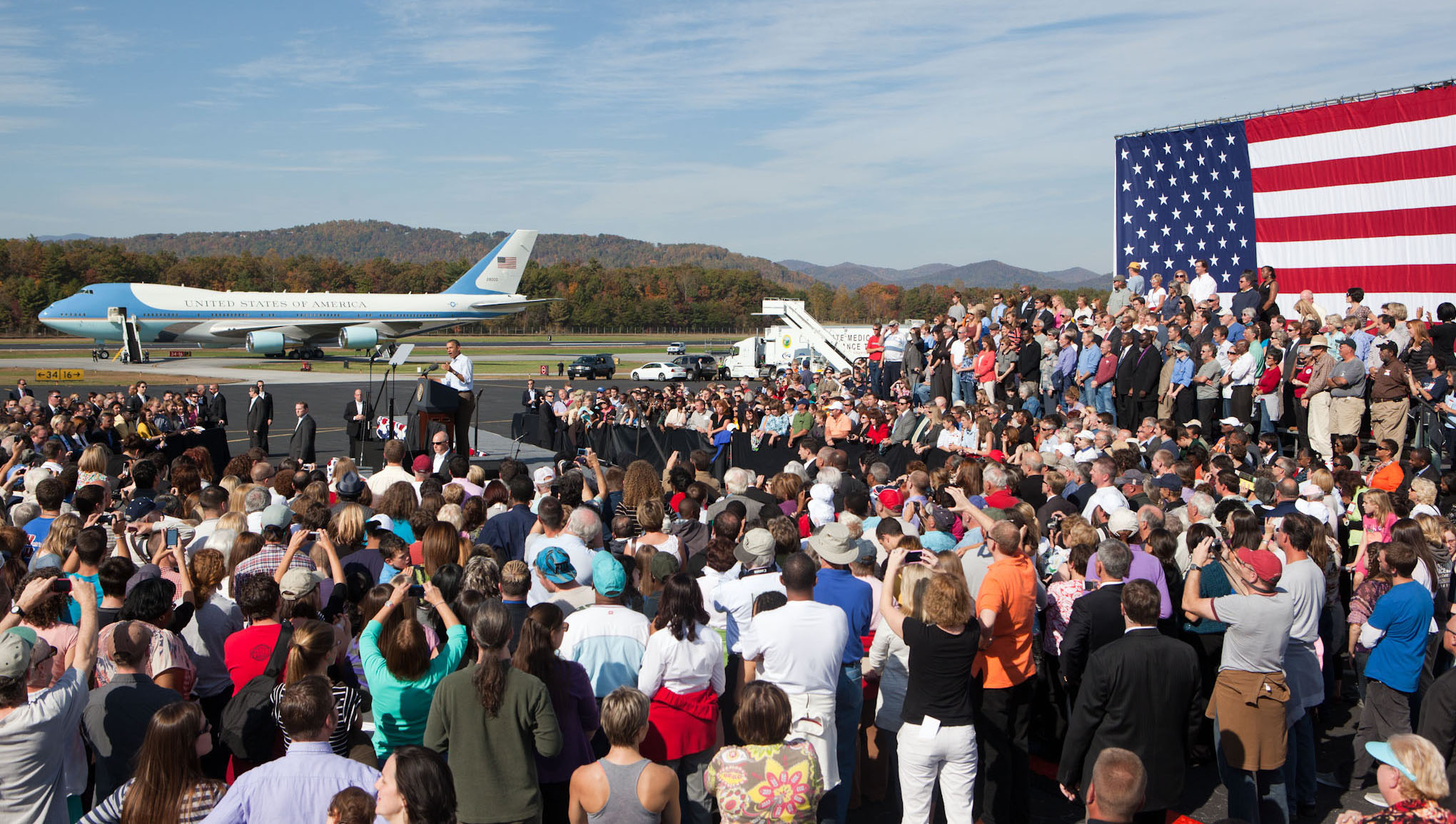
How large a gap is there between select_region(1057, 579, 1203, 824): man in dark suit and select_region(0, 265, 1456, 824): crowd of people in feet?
0.05

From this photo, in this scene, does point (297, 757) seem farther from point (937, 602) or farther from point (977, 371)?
point (977, 371)

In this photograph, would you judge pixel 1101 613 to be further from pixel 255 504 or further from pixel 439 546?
pixel 255 504

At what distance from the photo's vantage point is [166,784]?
3.46 metres

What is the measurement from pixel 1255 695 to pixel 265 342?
5169 centimetres

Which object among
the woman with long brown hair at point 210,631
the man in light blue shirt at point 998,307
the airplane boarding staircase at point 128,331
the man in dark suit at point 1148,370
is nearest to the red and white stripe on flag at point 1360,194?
the man in light blue shirt at point 998,307

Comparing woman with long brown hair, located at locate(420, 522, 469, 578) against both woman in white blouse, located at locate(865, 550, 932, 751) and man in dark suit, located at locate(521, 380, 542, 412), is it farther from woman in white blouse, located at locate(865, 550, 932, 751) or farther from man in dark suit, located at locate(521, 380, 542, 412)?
man in dark suit, located at locate(521, 380, 542, 412)

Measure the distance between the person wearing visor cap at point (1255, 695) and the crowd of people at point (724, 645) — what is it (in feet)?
0.06

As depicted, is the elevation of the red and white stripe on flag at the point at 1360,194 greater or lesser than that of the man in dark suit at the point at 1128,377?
greater

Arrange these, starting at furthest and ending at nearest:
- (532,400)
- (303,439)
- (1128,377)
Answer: (532,400), (303,439), (1128,377)

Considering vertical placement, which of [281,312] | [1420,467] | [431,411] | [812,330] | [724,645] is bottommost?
[724,645]

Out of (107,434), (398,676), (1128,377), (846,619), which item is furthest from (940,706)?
(107,434)

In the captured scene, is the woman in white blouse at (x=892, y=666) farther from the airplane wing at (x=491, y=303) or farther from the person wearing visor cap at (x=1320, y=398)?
the airplane wing at (x=491, y=303)

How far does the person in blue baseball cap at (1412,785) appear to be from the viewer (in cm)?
312

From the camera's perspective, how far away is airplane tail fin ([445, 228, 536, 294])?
66.1 meters
